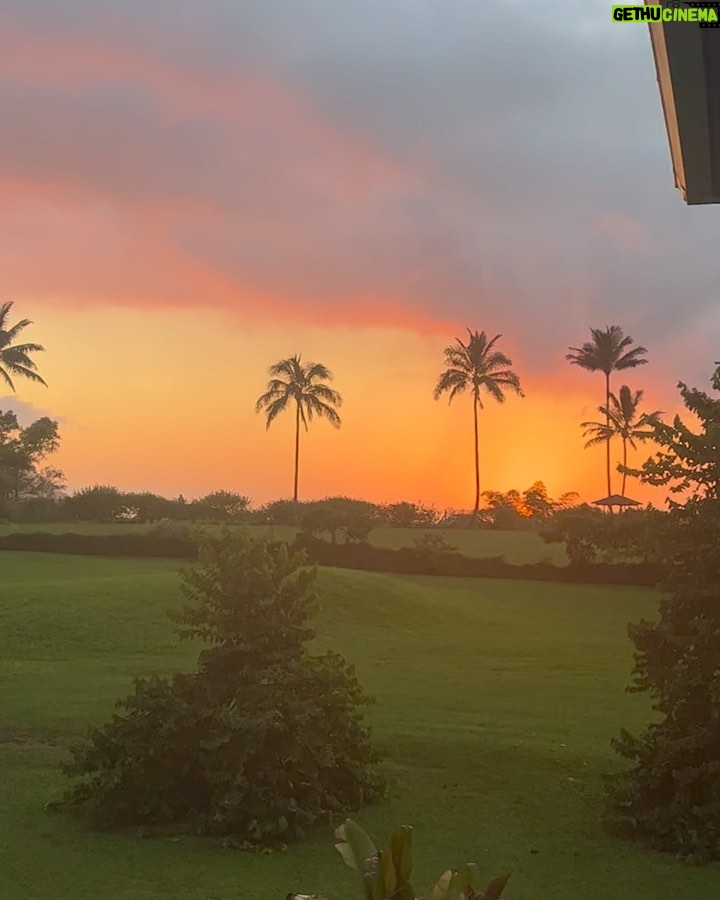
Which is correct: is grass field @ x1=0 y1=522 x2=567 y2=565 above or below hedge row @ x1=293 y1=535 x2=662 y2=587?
above

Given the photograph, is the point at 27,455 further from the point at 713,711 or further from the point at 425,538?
the point at 713,711

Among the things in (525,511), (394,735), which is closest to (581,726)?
(394,735)

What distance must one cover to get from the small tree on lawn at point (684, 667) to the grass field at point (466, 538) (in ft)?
103

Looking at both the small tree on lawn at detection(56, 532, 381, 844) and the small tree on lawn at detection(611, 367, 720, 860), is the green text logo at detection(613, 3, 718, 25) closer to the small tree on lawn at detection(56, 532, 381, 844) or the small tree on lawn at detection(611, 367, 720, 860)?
the small tree on lawn at detection(611, 367, 720, 860)

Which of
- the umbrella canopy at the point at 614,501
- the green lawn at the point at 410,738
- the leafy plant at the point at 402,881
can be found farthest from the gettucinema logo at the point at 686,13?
the umbrella canopy at the point at 614,501

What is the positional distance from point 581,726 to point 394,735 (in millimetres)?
2585

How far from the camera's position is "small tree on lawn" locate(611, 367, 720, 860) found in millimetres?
8141

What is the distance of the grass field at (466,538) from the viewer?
141 feet

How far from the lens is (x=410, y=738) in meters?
11.6

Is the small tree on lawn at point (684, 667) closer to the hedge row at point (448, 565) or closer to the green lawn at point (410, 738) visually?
the green lawn at point (410, 738)

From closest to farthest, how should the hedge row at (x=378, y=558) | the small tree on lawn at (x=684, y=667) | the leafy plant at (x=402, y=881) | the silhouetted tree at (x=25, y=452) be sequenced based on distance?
the leafy plant at (x=402, y=881) < the small tree on lawn at (x=684, y=667) < the hedge row at (x=378, y=558) < the silhouetted tree at (x=25, y=452)

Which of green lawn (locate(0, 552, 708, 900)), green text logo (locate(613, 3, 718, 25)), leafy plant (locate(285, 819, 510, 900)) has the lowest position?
green lawn (locate(0, 552, 708, 900))

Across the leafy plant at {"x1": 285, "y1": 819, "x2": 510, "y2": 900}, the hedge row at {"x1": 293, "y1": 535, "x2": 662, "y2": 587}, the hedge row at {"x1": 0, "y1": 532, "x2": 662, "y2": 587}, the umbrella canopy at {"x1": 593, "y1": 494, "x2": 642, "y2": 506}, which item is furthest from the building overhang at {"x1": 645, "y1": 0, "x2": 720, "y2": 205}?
the umbrella canopy at {"x1": 593, "y1": 494, "x2": 642, "y2": 506}

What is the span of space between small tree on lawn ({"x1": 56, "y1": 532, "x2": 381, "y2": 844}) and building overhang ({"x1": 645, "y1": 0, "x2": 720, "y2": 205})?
6201mm
